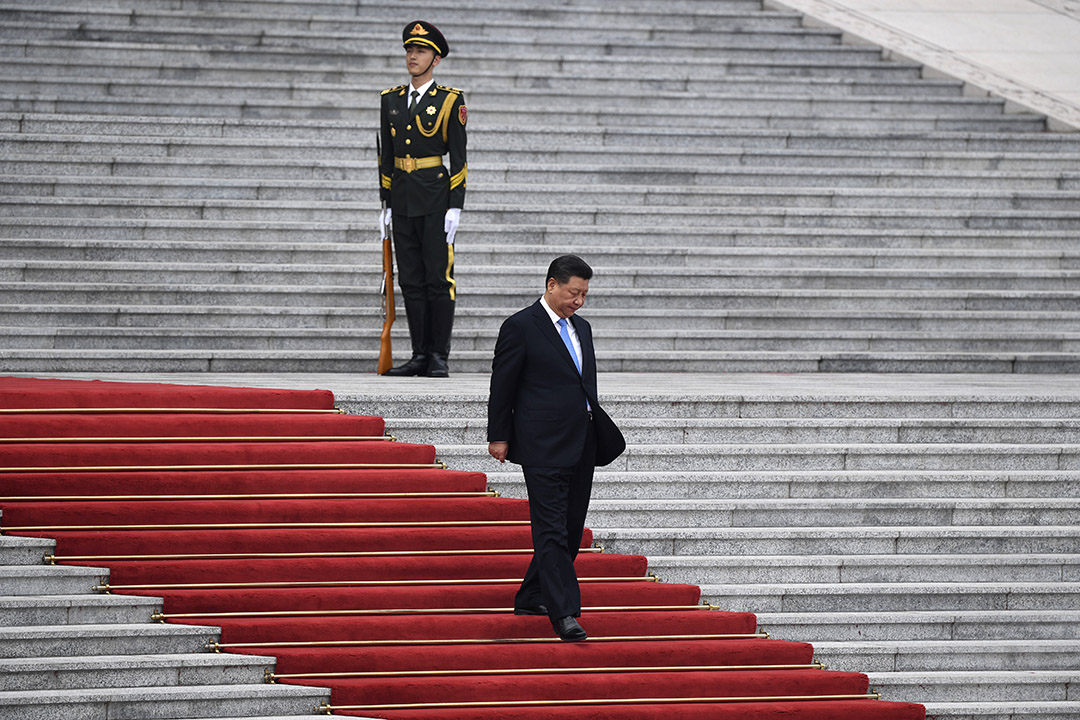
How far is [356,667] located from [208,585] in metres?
0.85

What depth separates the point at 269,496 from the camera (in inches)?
273

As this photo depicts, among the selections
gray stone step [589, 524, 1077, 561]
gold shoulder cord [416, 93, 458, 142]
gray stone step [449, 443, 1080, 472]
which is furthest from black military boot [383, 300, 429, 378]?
gray stone step [589, 524, 1077, 561]

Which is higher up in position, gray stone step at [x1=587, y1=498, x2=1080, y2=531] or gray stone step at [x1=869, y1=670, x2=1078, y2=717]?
gray stone step at [x1=587, y1=498, x2=1080, y2=531]

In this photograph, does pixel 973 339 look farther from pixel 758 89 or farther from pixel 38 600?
pixel 38 600

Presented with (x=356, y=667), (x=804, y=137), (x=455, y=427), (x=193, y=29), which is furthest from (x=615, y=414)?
(x=193, y=29)

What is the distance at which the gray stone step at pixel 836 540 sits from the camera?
281 inches

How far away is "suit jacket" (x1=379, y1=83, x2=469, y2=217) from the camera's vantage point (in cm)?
887

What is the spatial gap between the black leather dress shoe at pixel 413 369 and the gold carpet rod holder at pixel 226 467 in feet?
5.84

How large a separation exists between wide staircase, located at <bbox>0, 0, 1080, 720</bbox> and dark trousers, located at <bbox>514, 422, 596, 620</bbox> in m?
0.99

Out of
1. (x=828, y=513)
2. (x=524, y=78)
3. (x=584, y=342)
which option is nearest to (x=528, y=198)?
(x=524, y=78)

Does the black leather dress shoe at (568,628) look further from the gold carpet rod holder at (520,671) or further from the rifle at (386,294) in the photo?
the rifle at (386,294)

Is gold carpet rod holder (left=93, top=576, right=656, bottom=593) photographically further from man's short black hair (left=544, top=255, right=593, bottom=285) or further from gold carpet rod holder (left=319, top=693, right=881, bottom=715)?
man's short black hair (left=544, top=255, right=593, bottom=285)

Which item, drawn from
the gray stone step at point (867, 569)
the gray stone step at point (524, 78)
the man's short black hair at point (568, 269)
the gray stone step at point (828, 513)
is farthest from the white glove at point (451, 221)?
the gray stone step at point (524, 78)

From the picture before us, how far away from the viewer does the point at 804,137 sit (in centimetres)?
1212
